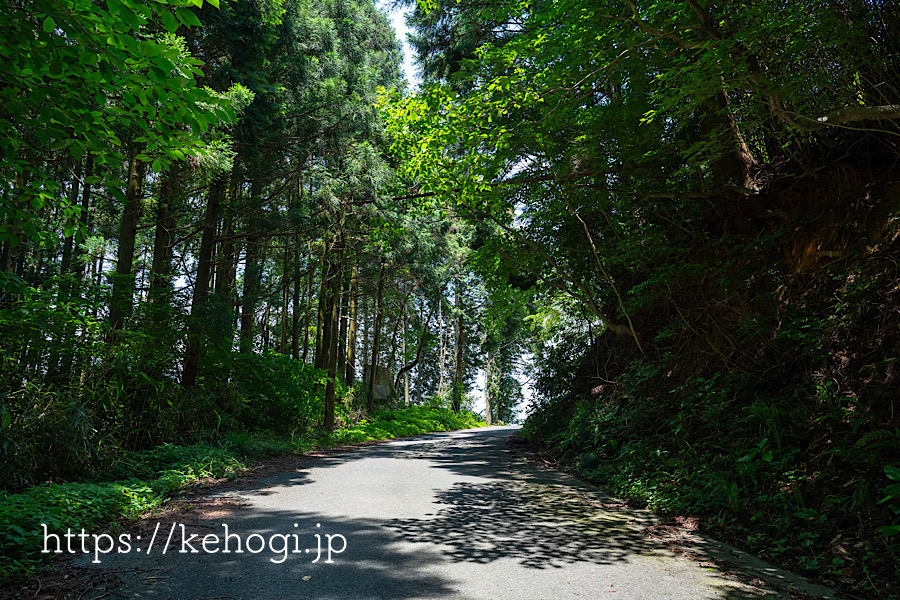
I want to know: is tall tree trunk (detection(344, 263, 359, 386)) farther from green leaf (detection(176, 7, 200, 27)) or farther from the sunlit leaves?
green leaf (detection(176, 7, 200, 27))

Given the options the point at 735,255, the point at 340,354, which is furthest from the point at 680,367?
the point at 340,354

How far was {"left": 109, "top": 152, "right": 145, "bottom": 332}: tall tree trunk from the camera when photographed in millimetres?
8211

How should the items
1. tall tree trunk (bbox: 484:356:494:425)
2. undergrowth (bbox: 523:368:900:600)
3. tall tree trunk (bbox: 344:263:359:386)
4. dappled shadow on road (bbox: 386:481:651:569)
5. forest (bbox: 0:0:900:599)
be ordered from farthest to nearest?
tall tree trunk (bbox: 484:356:494:425), tall tree trunk (bbox: 344:263:359:386), dappled shadow on road (bbox: 386:481:651:569), forest (bbox: 0:0:900:599), undergrowth (bbox: 523:368:900:600)

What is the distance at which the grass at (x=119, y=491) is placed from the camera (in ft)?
11.9

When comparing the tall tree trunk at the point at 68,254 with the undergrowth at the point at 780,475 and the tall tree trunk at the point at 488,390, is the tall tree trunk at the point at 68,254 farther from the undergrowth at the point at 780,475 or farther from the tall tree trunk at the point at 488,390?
the tall tree trunk at the point at 488,390

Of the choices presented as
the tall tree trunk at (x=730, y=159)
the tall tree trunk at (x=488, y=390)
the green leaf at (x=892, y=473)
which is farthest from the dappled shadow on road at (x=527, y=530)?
the tall tree trunk at (x=488, y=390)

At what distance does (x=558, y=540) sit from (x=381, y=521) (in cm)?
181

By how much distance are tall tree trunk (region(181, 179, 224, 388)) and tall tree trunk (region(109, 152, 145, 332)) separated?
1278 millimetres

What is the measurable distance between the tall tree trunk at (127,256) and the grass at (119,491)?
2621mm

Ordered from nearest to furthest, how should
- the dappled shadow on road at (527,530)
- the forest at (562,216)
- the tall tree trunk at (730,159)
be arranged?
the forest at (562,216) → the dappled shadow on road at (527,530) → the tall tree trunk at (730,159)

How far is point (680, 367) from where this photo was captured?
26.3ft

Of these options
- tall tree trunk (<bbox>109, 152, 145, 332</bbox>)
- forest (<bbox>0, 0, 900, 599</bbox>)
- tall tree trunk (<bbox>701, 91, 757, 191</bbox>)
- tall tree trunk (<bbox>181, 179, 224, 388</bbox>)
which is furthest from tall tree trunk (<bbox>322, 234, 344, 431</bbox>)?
tall tree trunk (<bbox>701, 91, 757, 191</bbox>)

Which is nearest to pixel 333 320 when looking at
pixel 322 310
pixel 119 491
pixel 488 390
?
pixel 322 310

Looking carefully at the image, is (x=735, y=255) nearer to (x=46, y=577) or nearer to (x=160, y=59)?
(x=160, y=59)
